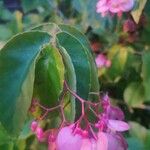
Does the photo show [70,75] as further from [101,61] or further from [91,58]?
[101,61]

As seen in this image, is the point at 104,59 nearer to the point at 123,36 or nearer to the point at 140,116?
the point at 123,36

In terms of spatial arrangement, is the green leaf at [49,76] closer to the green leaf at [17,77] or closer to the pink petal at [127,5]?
the green leaf at [17,77]

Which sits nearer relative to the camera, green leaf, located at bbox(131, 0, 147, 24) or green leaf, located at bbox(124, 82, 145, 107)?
green leaf, located at bbox(131, 0, 147, 24)

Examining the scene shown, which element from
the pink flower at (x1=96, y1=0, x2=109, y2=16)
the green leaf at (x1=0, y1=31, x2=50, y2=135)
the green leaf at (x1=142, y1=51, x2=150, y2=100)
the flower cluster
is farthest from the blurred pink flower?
the green leaf at (x1=142, y1=51, x2=150, y2=100)

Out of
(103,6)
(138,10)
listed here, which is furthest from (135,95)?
(138,10)

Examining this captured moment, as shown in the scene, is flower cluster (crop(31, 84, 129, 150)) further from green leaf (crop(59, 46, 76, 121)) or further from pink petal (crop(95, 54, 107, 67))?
pink petal (crop(95, 54, 107, 67))

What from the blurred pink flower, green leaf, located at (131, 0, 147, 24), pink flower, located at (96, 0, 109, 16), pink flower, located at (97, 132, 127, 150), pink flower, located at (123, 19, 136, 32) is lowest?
pink flower, located at (97, 132, 127, 150)
